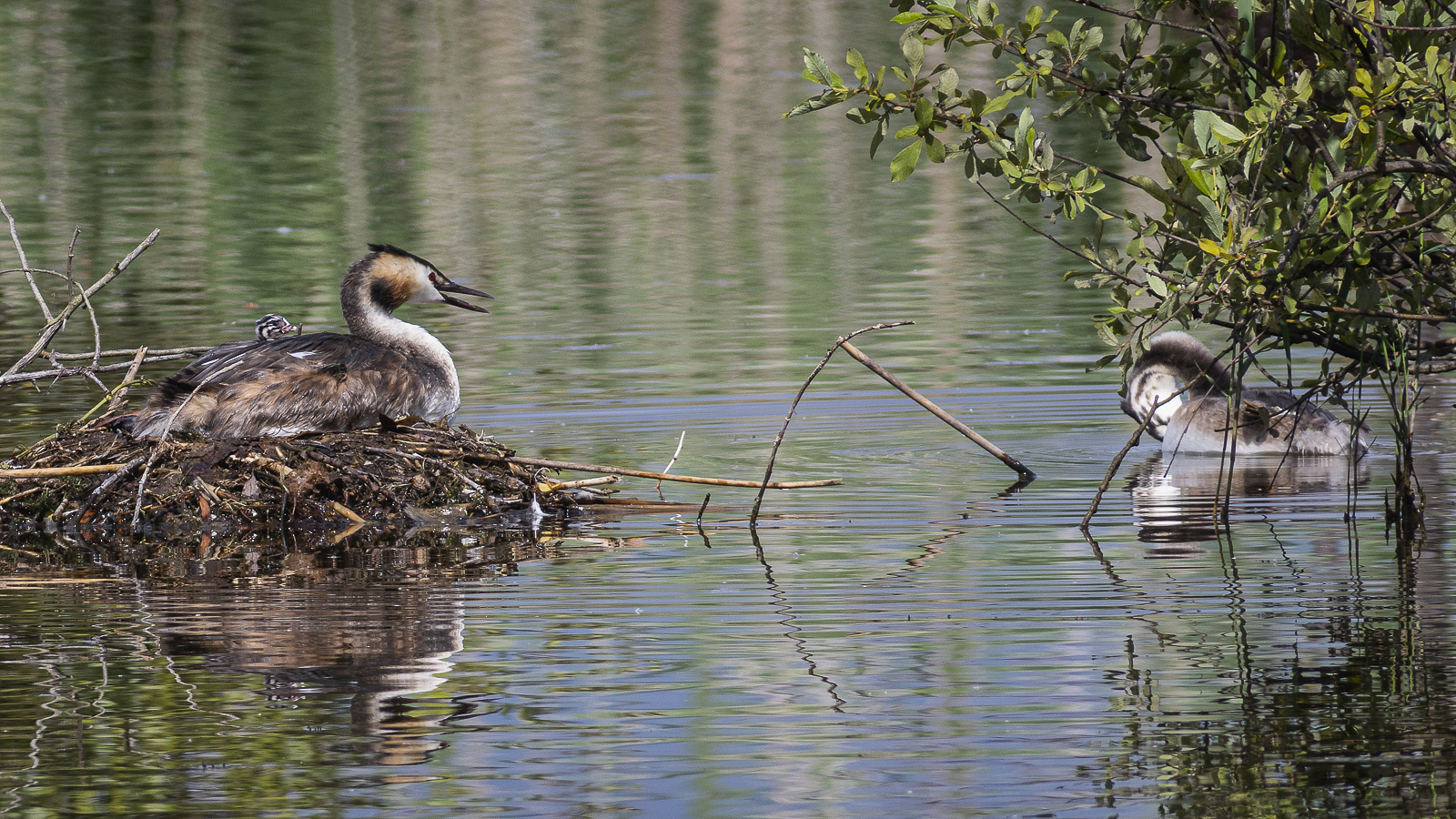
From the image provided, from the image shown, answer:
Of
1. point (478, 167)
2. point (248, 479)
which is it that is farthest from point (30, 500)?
point (478, 167)

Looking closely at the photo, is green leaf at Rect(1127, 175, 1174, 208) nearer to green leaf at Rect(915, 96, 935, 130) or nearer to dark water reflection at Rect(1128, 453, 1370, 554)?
green leaf at Rect(915, 96, 935, 130)

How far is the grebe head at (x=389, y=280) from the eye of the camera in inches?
456

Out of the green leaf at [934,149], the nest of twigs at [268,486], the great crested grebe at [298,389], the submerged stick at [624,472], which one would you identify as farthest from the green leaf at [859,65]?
the great crested grebe at [298,389]

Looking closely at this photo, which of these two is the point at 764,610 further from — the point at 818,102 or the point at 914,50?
the point at 914,50

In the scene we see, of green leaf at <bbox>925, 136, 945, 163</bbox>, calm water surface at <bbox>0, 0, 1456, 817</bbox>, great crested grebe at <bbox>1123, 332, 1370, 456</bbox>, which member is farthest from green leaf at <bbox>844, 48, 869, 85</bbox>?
great crested grebe at <bbox>1123, 332, 1370, 456</bbox>

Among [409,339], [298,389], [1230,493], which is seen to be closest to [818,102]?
[1230,493]

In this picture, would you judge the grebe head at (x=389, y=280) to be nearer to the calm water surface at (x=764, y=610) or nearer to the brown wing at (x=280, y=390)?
the calm water surface at (x=764, y=610)

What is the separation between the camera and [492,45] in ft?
146

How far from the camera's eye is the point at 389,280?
11648 millimetres

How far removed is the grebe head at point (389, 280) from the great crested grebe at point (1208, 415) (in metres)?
3.80

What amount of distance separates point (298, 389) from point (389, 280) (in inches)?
66.6

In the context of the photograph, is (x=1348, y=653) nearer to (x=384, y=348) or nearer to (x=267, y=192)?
(x=384, y=348)

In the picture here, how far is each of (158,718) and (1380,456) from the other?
6845mm

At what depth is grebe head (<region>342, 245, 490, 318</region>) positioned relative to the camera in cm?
1157
